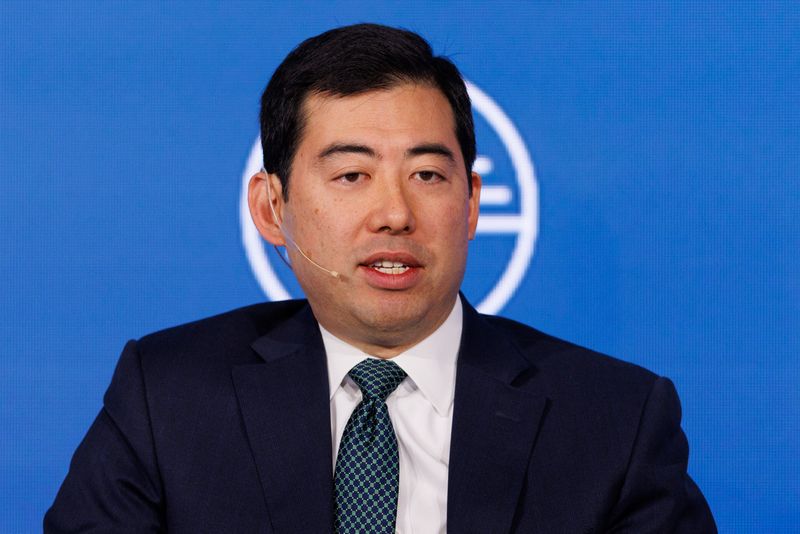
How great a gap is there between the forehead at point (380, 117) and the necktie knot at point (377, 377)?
347 millimetres

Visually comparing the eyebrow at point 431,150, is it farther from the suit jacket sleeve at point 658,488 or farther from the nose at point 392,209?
the suit jacket sleeve at point 658,488

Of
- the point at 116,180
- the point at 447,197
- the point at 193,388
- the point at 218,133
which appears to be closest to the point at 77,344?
the point at 116,180

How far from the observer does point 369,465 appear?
5.21 feet

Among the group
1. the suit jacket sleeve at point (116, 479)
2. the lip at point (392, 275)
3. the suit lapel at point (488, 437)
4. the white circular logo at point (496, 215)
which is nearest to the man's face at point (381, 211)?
the lip at point (392, 275)

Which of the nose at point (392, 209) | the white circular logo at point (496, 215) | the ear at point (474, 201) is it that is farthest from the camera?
the white circular logo at point (496, 215)

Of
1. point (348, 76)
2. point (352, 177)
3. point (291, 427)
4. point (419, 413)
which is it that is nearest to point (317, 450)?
point (291, 427)

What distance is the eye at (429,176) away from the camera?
1623 millimetres

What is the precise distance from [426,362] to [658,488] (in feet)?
1.33

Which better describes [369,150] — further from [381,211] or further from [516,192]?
[516,192]

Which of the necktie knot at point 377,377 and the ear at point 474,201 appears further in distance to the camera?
the ear at point 474,201

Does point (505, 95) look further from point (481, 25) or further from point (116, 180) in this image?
point (116, 180)

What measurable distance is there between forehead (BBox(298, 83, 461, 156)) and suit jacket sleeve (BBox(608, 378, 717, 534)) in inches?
21.2

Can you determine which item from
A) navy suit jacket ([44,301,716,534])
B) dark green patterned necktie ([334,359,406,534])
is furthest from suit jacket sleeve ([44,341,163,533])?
dark green patterned necktie ([334,359,406,534])

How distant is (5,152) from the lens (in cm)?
229
